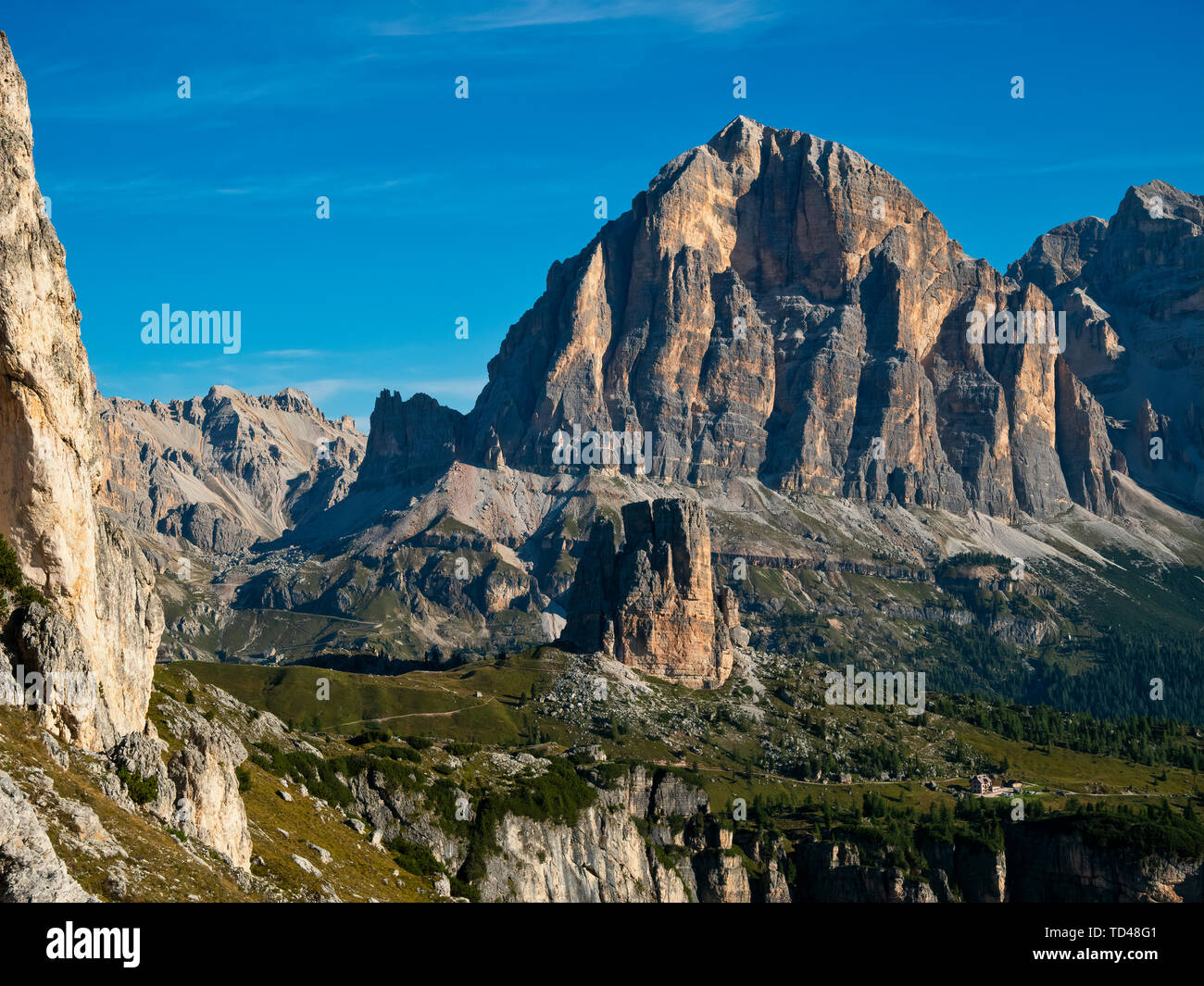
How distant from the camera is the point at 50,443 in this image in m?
61.6

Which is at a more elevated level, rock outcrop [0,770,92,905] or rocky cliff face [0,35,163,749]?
rocky cliff face [0,35,163,749]

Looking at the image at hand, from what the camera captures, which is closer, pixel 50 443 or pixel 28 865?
pixel 28 865

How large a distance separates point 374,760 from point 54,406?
207 feet

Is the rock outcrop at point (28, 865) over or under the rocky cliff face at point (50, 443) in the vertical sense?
under

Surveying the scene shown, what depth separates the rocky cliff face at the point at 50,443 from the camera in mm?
60375

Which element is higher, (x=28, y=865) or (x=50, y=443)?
(x=50, y=443)

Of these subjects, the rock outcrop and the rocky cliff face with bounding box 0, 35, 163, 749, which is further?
the rocky cliff face with bounding box 0, 35, 163, 749

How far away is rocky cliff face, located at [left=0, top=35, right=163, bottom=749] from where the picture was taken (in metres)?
60.4

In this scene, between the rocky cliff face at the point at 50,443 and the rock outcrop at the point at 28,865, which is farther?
the rocky cliff face at the point at 50,443
